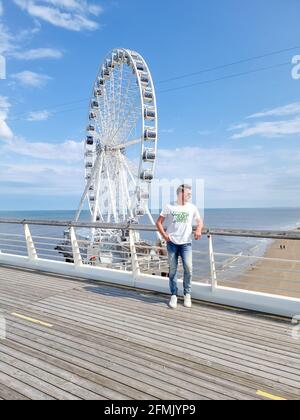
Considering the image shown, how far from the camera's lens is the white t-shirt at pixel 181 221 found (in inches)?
148

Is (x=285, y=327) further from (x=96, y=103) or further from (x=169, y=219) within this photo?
(x=96, y=103)

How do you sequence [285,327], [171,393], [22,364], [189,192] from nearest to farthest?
[171,393]
[22,364]
[285,327]
[189,192]

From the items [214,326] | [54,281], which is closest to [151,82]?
[54,281]

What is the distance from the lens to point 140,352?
2.71m

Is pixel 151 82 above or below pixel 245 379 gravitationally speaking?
above

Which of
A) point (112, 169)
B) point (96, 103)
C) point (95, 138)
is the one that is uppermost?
point (96, 103)

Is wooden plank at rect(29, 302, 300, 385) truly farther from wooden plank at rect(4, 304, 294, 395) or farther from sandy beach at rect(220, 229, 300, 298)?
sandy beach at rect(220, 229, 300, 298)

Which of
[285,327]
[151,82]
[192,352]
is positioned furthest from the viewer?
[151,82]

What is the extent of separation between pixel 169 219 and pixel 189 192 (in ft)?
1.27

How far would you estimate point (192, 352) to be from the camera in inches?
106

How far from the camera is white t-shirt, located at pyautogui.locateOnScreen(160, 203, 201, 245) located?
148 inches

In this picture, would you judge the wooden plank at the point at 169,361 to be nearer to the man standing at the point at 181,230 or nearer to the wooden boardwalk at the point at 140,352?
the wooden boardwalk at the point at 140,352

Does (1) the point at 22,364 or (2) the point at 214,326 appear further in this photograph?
(2) the point at 214,326

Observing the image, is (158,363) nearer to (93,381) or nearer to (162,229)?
(93,381)
